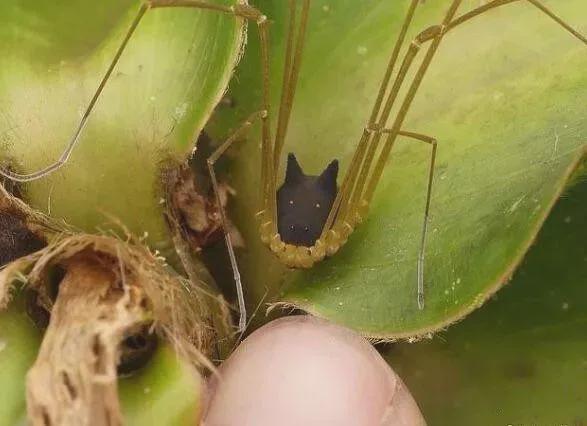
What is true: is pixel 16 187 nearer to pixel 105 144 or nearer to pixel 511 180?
pixel 105 144

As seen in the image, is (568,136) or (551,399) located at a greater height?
(568,136)

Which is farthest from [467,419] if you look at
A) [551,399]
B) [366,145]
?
[366,145]

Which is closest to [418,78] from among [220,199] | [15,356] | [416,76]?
[416,76]

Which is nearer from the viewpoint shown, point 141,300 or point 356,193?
point 141,300

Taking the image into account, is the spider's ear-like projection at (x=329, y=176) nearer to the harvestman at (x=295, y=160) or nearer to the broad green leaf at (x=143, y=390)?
the harvestman at (x=295, y=160)

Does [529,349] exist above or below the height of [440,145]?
below

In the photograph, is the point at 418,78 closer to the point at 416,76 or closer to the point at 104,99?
the point at 416,76

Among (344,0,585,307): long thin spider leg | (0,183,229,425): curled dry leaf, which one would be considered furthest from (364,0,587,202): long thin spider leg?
(0,183,229,425): curled dry leaf
